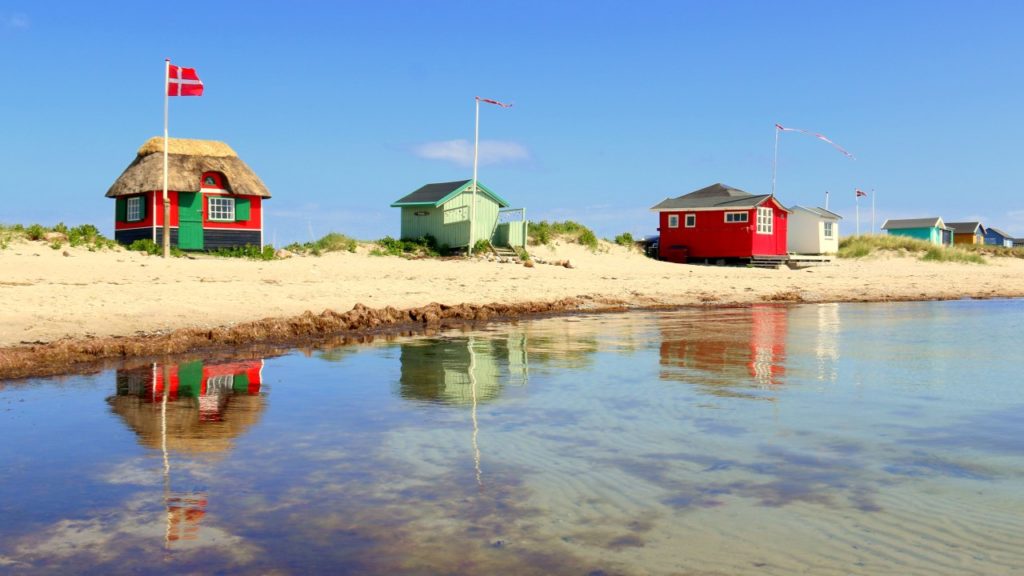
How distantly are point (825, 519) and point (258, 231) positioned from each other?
3251 cm

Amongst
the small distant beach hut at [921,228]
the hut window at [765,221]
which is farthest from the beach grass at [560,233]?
the small distant beach hut at [921,228]

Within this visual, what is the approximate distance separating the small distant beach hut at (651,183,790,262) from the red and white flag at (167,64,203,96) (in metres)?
26.2

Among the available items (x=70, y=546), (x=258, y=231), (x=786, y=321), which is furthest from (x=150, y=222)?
(x=70, y=546)

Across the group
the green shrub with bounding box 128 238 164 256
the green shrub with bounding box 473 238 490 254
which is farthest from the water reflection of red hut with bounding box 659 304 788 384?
the green shrub with bounding box 128 238 164 256

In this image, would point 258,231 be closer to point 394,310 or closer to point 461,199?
point 461,199

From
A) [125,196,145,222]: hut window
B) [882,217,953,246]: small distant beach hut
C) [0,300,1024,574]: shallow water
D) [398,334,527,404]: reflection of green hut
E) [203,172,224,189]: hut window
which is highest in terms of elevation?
[882,217,953,246]: small distant beach hut

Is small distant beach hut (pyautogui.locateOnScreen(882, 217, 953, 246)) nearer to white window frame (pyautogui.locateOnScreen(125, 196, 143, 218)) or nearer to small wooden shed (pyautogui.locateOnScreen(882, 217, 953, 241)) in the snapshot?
small wooden shed (pyautogui.locateOnScreen(882, 217, 953, 241))

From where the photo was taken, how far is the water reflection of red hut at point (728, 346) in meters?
12.0

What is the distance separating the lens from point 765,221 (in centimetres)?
4469

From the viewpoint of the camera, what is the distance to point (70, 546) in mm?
4945

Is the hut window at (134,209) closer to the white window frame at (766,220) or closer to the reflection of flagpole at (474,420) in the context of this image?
the reflection of flagpole at (474,420)

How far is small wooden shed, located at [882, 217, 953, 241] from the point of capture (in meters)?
74.8

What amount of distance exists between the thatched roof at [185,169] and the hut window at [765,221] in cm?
2418

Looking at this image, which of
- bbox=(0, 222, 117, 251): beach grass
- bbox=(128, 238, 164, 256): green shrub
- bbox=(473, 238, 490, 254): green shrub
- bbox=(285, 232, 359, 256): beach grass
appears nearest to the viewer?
bbox=(0, 222, 117, 251): beach grass
